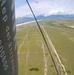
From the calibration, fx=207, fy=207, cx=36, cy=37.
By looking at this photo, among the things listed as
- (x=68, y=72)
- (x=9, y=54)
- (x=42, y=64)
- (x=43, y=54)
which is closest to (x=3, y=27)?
(x=9, y=54)

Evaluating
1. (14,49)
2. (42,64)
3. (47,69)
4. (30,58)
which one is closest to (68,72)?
(47,69)

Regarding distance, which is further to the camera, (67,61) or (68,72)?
(67,61)

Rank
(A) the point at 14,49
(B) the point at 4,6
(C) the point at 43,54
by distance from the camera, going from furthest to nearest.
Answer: (C) the point at 43,54
(A) the point at 14,49
(B) the point at 4,6

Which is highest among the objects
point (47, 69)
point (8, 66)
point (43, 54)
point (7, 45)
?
point (7, 45)

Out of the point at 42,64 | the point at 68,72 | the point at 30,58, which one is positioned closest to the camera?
the point at 68,72

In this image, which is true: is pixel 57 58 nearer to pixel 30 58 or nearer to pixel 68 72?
pixel 30 58

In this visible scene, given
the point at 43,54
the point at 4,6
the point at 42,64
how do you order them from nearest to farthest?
the point at 4,6, the point at 42,64, the point at 43,54

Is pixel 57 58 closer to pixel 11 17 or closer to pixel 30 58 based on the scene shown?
pixel 30 58

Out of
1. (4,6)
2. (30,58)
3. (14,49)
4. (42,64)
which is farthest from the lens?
(30,58)

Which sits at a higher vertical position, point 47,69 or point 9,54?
point 9,54

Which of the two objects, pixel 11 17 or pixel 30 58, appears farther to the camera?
pixel 30 58
